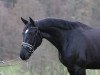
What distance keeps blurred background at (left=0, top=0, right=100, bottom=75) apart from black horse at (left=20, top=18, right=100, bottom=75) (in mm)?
2376

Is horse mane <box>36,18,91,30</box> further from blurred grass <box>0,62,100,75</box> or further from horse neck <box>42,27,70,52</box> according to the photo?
blurred grass <box>0,62,100,75</box>

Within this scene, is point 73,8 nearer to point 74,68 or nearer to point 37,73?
point 37,73

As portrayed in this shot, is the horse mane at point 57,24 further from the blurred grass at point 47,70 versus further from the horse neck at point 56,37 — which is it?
the blurred grass at point 47,70

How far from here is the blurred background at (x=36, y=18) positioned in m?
11.4

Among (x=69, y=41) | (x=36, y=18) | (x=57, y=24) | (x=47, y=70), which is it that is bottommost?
(x=36, y=18)

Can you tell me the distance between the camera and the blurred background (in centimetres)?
1143

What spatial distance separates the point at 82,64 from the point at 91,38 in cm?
59

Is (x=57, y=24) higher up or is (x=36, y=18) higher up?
(x=57, y=24)

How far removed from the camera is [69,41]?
24.6 feet

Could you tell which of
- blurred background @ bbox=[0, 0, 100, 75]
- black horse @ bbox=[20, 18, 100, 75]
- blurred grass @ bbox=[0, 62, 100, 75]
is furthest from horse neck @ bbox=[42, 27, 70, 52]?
blurred grass @ bbox=[0, 62, 100, 75]

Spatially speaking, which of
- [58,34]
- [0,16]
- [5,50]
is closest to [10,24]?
[0,16]

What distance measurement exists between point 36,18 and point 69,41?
1641 centimetres

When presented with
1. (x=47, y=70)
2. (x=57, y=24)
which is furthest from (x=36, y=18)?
(x=57, y=24)

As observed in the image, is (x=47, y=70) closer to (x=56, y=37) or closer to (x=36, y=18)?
(x=56, y=37)
